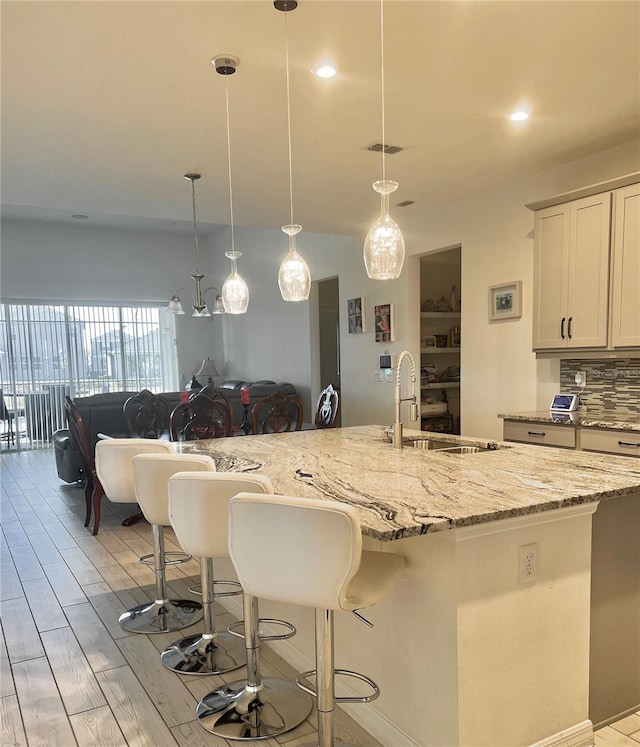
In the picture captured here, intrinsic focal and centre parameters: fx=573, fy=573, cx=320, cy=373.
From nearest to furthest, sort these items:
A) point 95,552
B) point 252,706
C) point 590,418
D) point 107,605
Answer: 1. point 252,706
2. point 107,605
3. point 590,418
4. point 95,552

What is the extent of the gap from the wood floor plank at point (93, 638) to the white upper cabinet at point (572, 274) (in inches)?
129

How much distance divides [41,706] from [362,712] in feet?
4.15

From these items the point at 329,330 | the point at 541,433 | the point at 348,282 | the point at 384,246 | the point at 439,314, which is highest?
the point at 348,282

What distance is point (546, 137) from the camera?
3670 millimetres

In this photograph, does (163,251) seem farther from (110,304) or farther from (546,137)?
(546,137)

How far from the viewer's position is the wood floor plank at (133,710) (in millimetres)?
2047

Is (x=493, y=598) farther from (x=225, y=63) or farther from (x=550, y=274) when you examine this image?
(x=550, y=274)

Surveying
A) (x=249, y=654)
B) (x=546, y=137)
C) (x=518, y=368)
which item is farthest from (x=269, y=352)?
(x=249, y=654)

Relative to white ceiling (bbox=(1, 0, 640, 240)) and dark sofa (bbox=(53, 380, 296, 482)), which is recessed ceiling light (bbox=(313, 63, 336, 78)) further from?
dark sofa (bbox=(53, 380, 296, 482))

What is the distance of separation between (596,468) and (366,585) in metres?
1.03

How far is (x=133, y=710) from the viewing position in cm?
221

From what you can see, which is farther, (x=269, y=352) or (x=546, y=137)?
(x=269, y=352)

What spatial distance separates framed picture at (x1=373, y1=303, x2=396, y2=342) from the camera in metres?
6.02

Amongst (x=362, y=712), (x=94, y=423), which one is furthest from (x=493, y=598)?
(x=94, y=423)
